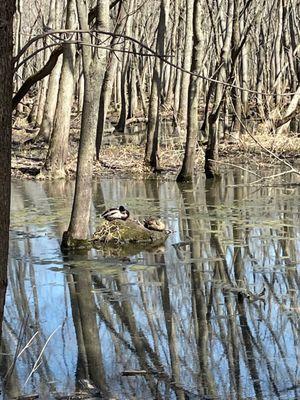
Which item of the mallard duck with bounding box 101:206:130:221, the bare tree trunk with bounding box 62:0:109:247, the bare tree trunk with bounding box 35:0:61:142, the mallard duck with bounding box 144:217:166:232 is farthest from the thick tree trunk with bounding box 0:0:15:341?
the bare tree trunk with bounding box 35:0:61:142

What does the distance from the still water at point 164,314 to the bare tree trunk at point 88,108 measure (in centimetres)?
69

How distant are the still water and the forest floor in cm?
670

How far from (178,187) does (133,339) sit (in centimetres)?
1068

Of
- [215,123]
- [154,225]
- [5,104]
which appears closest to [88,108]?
[154,225]

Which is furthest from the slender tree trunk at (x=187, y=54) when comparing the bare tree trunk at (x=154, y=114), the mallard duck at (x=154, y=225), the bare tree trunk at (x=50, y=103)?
the mallard duck at (x=154, y=225)

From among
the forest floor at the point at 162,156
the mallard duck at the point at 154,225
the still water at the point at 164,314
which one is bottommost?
the still water at the point at 164,314

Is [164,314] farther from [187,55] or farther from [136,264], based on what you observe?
[187,55]

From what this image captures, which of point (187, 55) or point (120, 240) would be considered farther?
point (187, 55)

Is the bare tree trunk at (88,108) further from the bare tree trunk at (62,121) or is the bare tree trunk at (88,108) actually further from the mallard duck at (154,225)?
the bare tree trunk at (62,121)

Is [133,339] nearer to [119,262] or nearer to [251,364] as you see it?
[251,364]

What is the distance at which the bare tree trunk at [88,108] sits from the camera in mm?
9953

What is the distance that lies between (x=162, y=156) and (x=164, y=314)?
14204 mm

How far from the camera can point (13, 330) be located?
23.9 ft

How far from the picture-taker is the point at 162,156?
21.7 m
